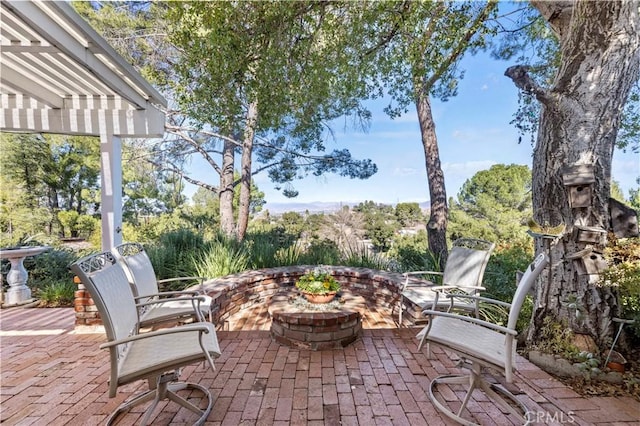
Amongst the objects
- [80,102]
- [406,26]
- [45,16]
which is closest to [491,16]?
[406,26]

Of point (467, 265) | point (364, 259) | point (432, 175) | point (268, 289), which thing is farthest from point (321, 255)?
point (467, 265)

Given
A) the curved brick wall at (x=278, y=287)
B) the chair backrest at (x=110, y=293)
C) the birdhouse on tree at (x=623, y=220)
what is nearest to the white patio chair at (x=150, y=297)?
the chair backrest at (x=110, y=293)

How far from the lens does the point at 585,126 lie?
94.7 inches

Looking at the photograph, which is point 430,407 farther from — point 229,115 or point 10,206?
point 10,206

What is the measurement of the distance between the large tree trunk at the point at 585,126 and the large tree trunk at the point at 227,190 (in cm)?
764

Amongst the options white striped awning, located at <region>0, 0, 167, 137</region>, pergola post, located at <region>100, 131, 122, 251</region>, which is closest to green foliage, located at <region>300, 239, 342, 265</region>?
pergola post, located at <region>100, 131, 122, 251</region>

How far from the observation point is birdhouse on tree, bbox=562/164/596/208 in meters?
2.30

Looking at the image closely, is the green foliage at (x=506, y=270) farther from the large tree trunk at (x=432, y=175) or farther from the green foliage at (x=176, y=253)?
the green foliage at (x=176, y=253)

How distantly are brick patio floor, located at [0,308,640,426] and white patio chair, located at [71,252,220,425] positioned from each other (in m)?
0.17

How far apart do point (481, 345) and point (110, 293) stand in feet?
7.77

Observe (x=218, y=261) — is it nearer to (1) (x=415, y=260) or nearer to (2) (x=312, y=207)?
(1) (x=415, y=260)

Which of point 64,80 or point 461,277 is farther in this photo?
point 461,277

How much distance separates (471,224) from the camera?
495 inches

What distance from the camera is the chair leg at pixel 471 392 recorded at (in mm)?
1784
